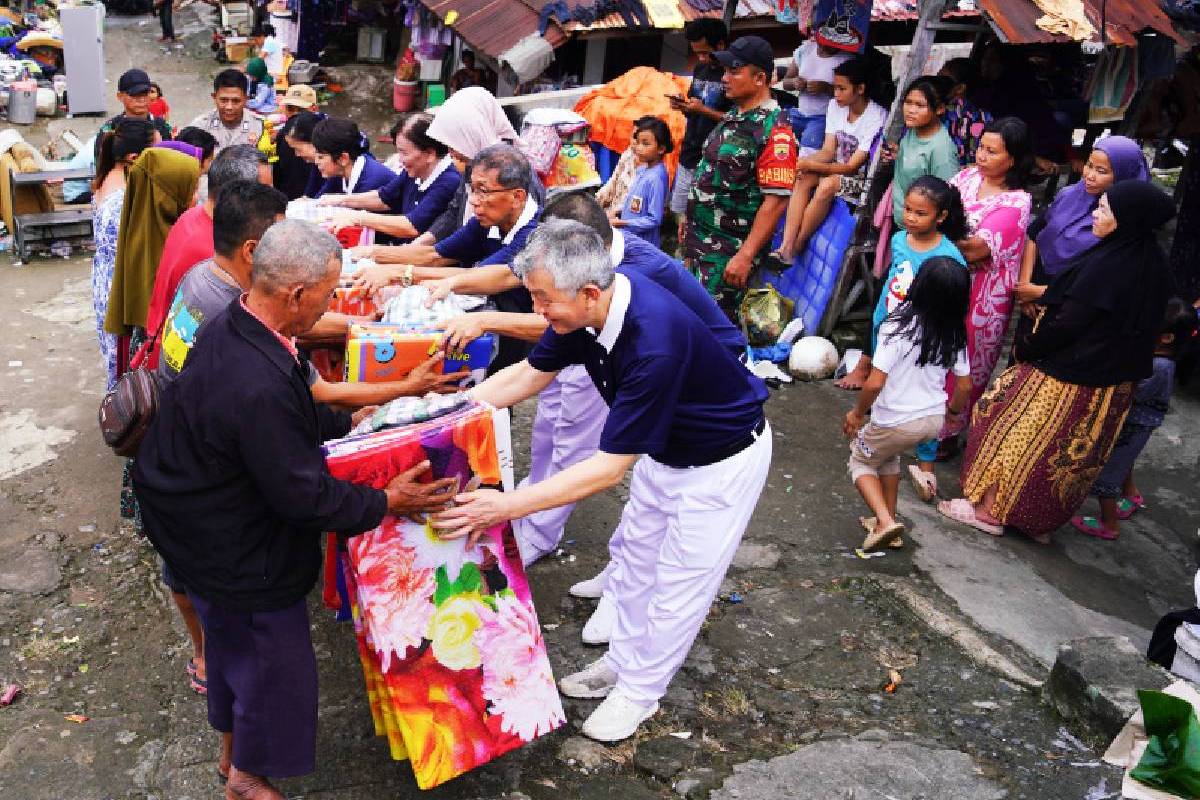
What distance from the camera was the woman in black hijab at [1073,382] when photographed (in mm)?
4820

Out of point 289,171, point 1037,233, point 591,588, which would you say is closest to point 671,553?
point 591,588

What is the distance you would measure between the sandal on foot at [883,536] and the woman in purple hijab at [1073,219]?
1.67m

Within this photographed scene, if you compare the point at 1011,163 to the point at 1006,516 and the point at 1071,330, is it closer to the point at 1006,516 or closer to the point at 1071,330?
the point at 1071,330

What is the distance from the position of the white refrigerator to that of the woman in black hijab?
13130mm

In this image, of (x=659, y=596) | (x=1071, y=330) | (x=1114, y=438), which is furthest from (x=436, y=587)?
(x=1114, y=438)

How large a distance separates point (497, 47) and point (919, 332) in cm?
655

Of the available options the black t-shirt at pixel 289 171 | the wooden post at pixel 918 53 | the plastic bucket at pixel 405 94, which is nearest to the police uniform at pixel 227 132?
the black t-shirt at pixel 289 171

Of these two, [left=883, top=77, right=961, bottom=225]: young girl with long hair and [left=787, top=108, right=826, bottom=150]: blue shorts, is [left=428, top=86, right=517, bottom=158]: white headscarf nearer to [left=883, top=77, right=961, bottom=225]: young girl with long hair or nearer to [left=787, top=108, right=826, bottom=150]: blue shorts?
[left=883, top=77, right=961, bottom=225]: young girl with long hair

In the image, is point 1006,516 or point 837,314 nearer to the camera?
point 1006,516

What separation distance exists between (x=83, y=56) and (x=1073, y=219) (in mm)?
13175

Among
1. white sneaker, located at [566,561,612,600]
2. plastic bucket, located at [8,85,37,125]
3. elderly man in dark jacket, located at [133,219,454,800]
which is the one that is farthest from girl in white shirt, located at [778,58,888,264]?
plastic bucket, located at [8,85,37,125]

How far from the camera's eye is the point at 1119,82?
743 centimetres

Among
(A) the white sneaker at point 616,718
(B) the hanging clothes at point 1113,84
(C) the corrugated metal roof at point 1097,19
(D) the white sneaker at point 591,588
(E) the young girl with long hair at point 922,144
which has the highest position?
(C) the corrugated metal roof at point 1097,19

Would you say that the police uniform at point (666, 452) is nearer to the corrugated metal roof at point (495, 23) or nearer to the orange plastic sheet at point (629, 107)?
the orange plastic sheet at point (629, 107)
